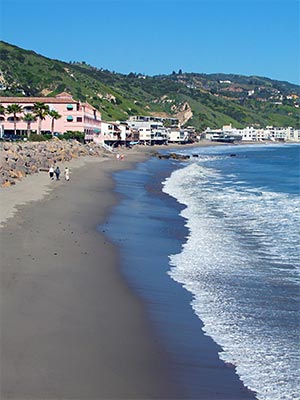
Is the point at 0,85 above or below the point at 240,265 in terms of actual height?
above

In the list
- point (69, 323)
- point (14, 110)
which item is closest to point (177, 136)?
point (14, 110)

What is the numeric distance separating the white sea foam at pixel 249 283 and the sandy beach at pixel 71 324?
102 cm

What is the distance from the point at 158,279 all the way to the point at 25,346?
18.6ft

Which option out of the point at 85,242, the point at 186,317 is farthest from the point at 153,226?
the point at 186,317

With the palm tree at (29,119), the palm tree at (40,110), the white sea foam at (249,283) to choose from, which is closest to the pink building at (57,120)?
the palm tree at (29,119)

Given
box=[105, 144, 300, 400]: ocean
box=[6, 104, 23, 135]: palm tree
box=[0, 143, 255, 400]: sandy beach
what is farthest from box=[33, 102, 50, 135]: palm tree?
box=[0, 143, 255, 400]: sandy beach

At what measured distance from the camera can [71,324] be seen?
34.4 feet

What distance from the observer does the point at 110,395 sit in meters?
7.80

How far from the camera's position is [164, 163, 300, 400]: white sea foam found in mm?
9168

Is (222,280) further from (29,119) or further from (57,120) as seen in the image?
(57,120)

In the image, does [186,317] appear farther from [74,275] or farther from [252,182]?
[252,182]

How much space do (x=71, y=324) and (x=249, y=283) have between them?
16.7ft

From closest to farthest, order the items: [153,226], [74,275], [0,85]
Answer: [74,275], [153,226], [0,85]

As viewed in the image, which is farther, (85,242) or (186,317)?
(85,242)
